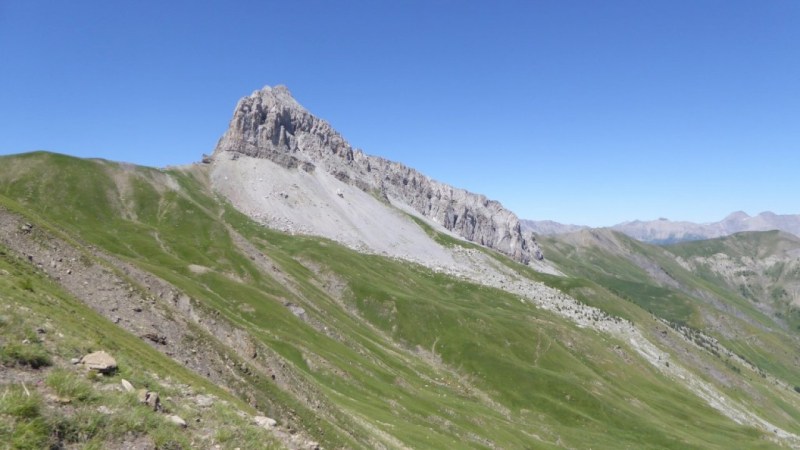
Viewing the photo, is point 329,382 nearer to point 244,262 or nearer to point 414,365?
point 414,365

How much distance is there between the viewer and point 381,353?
11506cm

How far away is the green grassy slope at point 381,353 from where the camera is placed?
210 ft

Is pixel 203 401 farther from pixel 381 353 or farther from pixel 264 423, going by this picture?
pixel 381 353

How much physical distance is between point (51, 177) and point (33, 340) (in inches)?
8490

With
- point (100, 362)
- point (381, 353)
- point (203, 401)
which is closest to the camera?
point (100, 362)

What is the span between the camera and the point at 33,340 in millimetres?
19797

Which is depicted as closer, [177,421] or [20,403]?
[20,403]

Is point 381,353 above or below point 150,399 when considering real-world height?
below

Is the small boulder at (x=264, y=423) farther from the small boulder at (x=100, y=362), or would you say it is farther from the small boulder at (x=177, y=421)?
the small boulder at (x=100, y=362)

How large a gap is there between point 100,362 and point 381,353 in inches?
3881

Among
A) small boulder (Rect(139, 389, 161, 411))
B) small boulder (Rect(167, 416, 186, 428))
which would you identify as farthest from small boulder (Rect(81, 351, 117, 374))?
small boulder (Rect(167, 416, 186, 428))

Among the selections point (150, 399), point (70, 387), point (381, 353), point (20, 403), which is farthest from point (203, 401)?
point (381, 353)

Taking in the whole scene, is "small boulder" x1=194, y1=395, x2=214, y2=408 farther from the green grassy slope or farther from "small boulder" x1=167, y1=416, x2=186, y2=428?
the green grassy slope

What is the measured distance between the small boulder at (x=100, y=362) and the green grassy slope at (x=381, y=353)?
9.46m
